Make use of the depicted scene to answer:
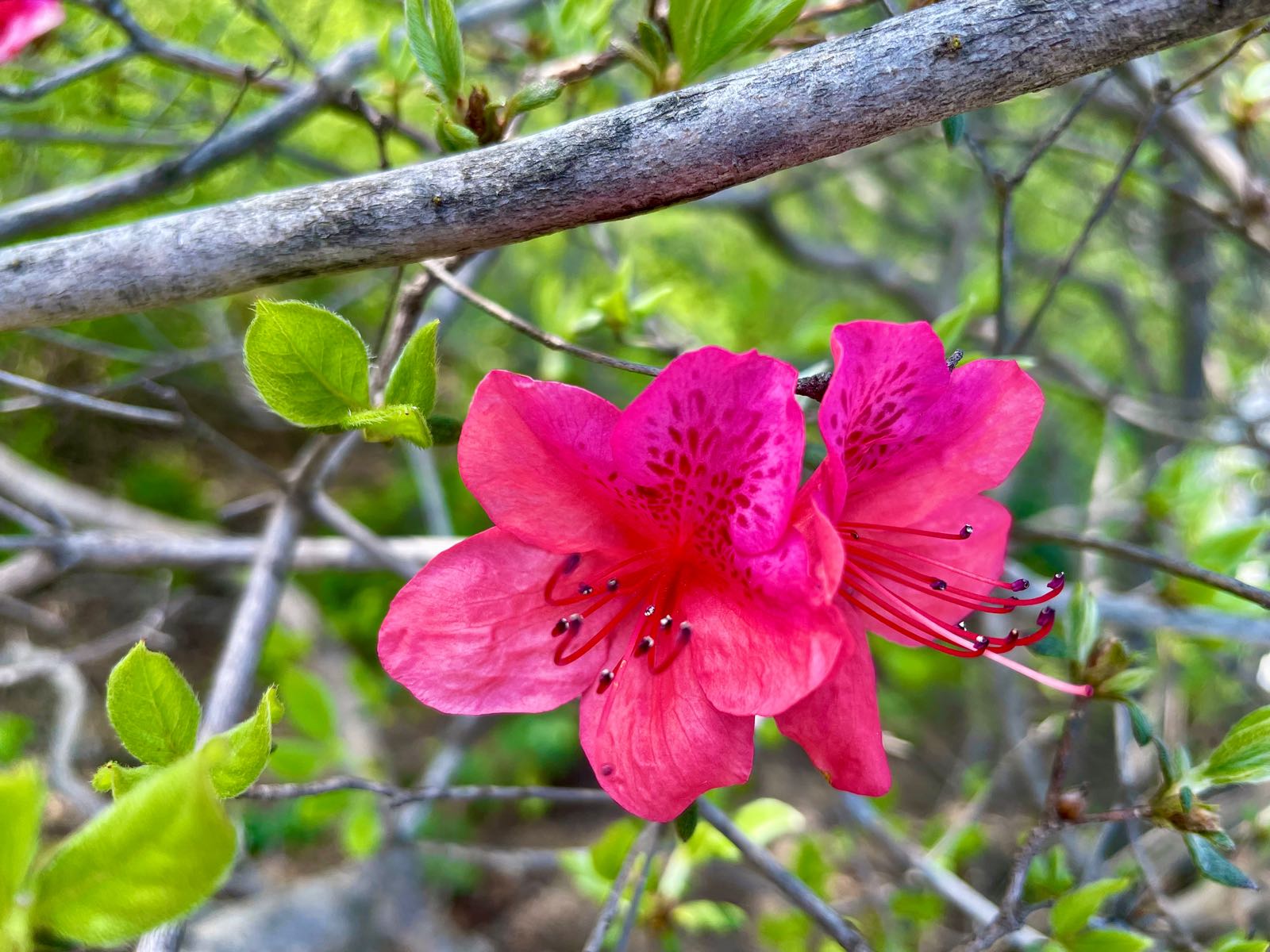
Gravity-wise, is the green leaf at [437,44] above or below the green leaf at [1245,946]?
above

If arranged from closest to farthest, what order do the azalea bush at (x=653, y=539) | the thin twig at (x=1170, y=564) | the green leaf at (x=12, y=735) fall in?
the azalea bush at (x=653, y=539) → the thin twig at (x=1170, y=564) → the green leaf at (x=12, y=735)

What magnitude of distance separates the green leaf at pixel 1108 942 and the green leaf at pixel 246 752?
78 centimetres

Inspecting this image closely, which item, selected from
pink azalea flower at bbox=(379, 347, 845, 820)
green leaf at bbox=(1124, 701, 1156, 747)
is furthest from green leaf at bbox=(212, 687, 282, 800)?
green leaf at bbox=(1124, 701, 1156, 747)

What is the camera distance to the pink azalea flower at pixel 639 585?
0.65 m

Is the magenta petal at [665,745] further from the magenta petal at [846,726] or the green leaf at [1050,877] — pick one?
the green leaf at [1050,877]

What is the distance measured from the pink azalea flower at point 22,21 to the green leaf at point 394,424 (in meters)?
0.85

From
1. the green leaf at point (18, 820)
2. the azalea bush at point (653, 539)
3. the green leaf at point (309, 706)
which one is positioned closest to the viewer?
the green leaf at point (18, 820)

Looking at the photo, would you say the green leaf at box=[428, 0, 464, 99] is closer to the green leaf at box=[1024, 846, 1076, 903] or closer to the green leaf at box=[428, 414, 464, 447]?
the green leaf at box=[428, 414, 464, 447]

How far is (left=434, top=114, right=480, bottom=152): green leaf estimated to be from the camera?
27.3 inches

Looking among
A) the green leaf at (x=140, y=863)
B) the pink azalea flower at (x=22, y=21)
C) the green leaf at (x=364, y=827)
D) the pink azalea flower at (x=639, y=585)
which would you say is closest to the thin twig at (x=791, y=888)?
the pink azalea flower at (x=639, y=585)

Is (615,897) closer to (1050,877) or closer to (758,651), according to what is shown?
(758,651)

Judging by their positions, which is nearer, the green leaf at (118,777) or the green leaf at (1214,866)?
the green leaf at (118,777)

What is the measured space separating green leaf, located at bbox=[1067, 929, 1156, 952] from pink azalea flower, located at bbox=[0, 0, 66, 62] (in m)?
1.56

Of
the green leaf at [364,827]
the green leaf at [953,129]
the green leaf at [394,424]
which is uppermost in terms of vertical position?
the green leaf at [953,129]
